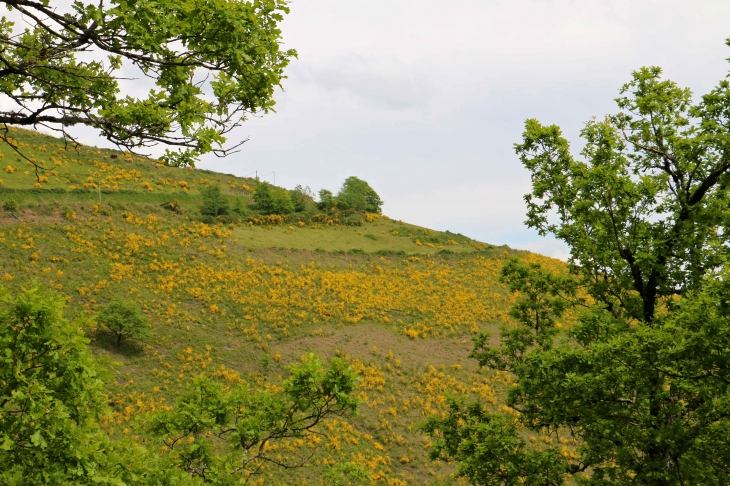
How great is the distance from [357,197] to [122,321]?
47.2m

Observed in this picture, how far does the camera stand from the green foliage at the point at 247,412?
663 centimetres

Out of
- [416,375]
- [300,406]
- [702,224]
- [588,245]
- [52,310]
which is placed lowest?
[416,375]

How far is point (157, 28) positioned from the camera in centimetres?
494

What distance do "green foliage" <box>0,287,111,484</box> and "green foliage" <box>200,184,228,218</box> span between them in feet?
145

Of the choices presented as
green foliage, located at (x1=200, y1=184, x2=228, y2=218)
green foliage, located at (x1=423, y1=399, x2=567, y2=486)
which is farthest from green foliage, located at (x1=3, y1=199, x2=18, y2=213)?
green foliage, located at (x1=423, y1=399, x2=567, y2=486)

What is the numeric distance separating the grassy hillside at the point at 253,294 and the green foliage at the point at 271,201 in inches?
55.6

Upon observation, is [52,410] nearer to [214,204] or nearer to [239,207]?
[214,204]

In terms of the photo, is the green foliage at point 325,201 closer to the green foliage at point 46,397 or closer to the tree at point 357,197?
the tree at point 357,197

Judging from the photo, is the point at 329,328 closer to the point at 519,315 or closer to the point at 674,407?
the point at 519,315

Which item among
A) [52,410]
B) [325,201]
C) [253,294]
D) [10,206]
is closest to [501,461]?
[52,410]

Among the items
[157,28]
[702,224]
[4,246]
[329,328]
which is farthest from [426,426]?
[4,246]

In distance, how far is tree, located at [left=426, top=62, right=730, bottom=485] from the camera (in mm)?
8109

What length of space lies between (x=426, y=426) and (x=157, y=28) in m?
11.3

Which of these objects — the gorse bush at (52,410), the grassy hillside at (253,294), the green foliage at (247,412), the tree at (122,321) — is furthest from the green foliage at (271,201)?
the gorse bush at (52,410)
